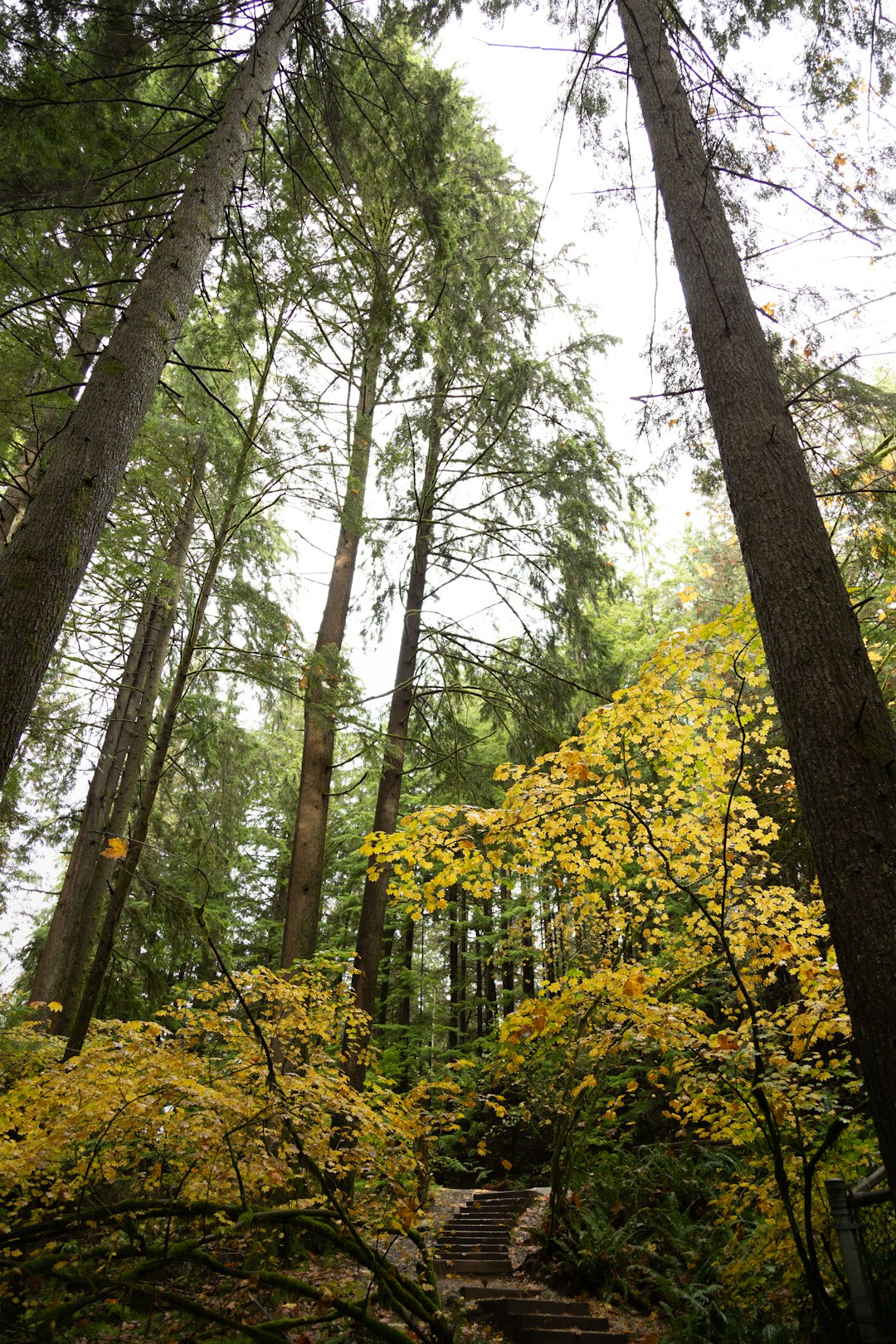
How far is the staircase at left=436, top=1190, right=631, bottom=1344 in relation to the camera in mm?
4867

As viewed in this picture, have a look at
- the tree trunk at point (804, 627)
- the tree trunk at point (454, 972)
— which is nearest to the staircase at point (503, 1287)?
the tree trunk at point (804, 627)

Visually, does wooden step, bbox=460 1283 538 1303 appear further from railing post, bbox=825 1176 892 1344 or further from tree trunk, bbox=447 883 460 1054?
tree trunk, bbox=447 883 460 1054

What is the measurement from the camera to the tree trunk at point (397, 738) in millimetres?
7676

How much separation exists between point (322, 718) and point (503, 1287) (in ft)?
18.5

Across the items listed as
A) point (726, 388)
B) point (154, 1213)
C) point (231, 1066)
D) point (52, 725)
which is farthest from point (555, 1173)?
point (52, 725)

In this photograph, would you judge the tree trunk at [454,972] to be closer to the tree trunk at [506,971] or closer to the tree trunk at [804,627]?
the tree trunk at [506,971]

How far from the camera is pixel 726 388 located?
3662 millimetres

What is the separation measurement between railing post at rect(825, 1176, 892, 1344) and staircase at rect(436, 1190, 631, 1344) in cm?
344

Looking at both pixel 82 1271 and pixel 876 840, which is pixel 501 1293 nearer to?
pixel 82 1271

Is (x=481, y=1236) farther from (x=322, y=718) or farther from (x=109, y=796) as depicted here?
(x=109, y=796)

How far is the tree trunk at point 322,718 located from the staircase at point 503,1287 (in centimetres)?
313

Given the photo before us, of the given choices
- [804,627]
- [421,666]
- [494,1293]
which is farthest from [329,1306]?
[421,666]

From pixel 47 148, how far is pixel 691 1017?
7.64 m

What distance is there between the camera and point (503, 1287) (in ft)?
20.9
